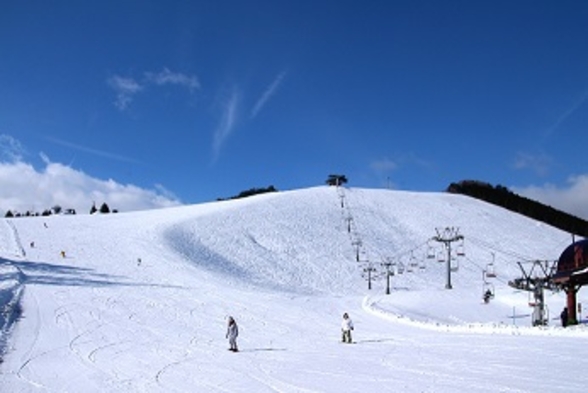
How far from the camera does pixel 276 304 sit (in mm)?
32312

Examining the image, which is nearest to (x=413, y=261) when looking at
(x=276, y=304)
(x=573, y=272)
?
(x=276, y=304)

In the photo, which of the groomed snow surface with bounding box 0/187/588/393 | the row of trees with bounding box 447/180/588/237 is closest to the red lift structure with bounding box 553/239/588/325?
the groomed snow surface with bounding box 0/187/588/393

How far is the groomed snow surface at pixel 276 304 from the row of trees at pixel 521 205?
35.0 m

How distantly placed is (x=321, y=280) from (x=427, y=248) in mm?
19011

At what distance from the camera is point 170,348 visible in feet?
57.1

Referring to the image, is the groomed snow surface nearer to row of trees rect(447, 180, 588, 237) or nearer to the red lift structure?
the red lift structure

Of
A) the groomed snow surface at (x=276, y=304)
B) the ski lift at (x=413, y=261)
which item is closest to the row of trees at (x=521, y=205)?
the groomed snow surface at (x=276, y=304)

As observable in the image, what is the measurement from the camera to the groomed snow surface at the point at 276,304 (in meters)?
13.0

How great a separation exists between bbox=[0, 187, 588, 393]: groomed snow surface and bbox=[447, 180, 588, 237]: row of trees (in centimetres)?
3502

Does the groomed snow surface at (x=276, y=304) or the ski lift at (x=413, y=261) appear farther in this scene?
the ski lift at (x=413, y=261)

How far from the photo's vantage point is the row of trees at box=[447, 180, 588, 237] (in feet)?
363

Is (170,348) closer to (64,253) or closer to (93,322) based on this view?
(93,322)

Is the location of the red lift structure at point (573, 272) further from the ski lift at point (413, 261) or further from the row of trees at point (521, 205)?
the row of trees at point (521, 205)

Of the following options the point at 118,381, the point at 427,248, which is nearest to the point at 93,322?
the point at 118,381
